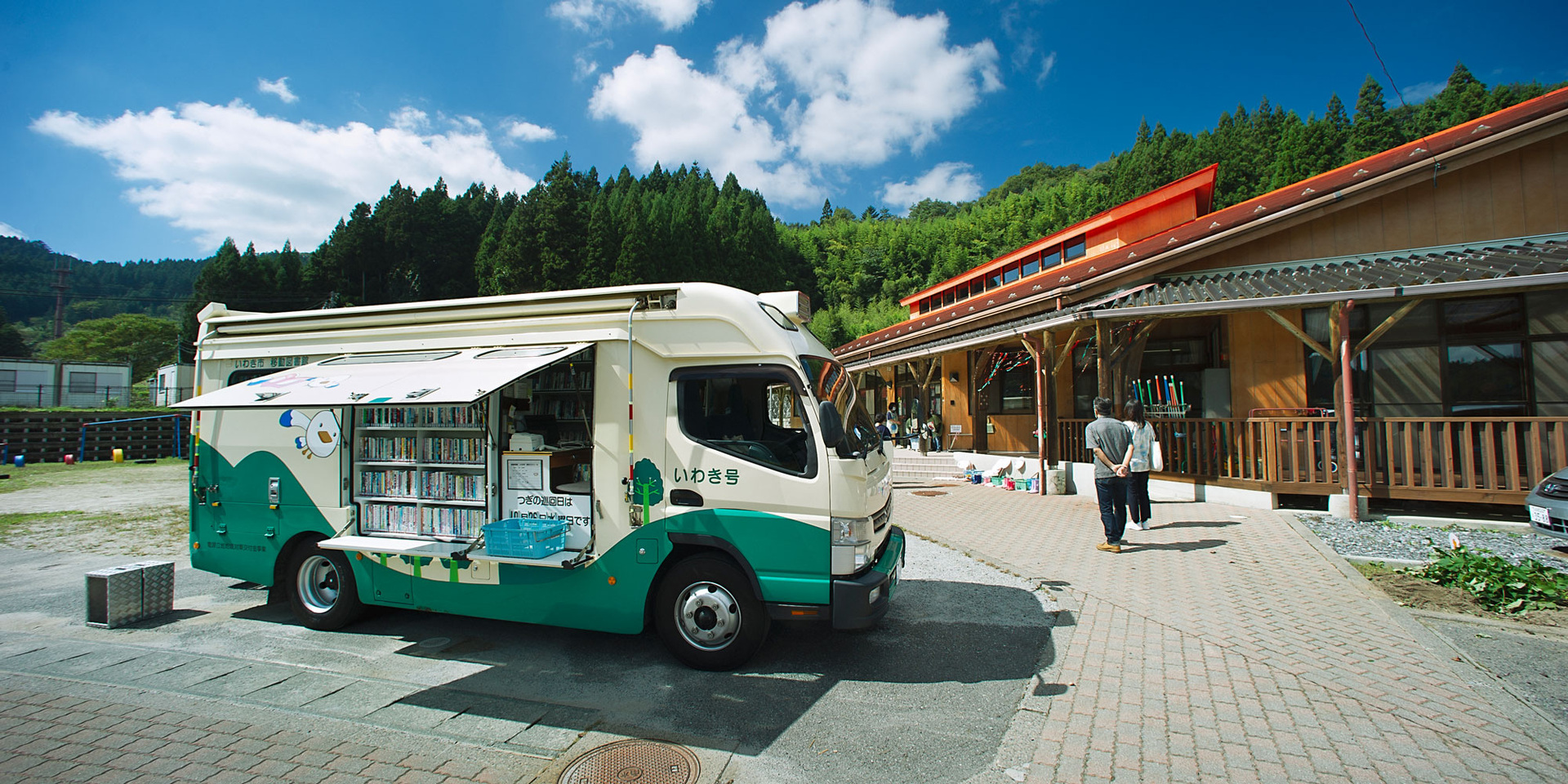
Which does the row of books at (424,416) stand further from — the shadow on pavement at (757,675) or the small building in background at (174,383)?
the small building in background at (174,383)

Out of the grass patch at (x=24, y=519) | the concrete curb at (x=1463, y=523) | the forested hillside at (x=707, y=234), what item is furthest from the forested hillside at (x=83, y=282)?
the concrete curb at (x=1463, y=523)

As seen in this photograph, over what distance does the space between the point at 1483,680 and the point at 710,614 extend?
15.3 feet

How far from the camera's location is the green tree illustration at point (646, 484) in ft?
14.6

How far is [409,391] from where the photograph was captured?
13.6ft

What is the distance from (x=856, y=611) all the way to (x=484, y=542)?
8.66 ft

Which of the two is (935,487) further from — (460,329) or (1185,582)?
(460,329)

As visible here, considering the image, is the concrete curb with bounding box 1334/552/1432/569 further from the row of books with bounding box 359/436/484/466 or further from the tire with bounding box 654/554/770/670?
the row of books with bounding box 359/436/484/466

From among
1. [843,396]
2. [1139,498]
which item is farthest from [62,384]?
[1139,498]

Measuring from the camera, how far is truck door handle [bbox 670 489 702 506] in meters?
4.38

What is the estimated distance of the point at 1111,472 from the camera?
724cm

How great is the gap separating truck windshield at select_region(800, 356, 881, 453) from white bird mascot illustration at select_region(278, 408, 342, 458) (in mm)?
3826

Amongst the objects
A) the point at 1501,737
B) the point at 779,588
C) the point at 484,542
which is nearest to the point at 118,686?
the point at 484,542

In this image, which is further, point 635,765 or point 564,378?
point 564,378

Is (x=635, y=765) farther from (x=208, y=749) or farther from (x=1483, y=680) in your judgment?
(x=1483, y=680)
